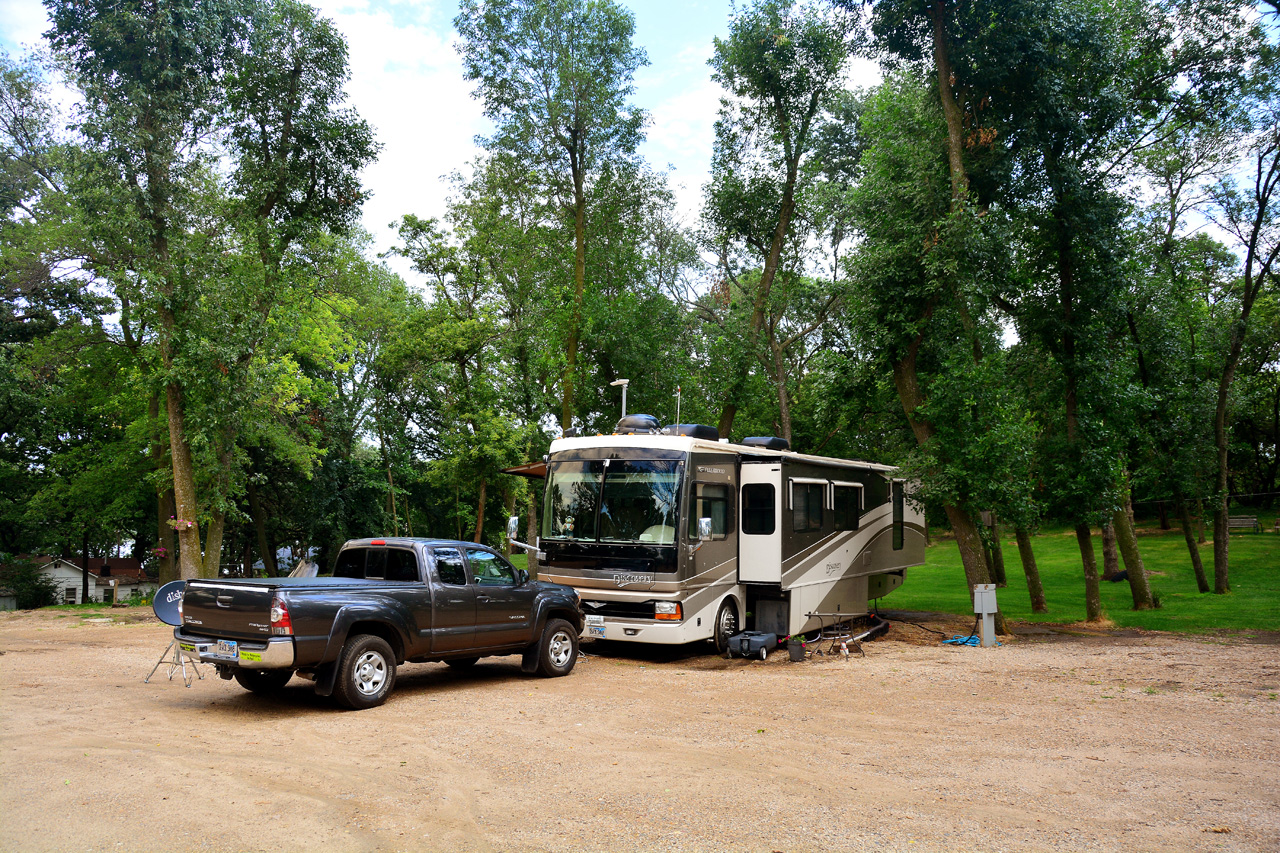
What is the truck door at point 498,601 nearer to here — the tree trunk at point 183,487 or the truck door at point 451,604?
the truck door at point 451,604

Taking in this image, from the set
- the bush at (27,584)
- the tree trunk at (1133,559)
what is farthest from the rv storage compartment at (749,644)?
the bush at (27,584)

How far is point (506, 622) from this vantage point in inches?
408

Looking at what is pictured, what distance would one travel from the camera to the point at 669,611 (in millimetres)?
12484

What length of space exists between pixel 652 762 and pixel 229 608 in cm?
444

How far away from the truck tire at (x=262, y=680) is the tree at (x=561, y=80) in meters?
13.2

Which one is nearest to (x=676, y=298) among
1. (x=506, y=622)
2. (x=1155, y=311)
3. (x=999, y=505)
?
(x=1155, y=311)

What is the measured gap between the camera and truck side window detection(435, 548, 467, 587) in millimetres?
9773

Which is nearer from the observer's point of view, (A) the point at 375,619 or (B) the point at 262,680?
(A) the point at 375,619

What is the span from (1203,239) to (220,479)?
110 feet

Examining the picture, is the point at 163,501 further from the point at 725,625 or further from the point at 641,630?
the point at 725,625

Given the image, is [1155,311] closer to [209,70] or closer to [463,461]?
[463,461]

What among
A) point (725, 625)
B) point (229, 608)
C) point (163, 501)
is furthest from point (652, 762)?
point (163, 501)

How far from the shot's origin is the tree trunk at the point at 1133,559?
19.3 m

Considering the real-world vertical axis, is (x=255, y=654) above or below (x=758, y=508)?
below
